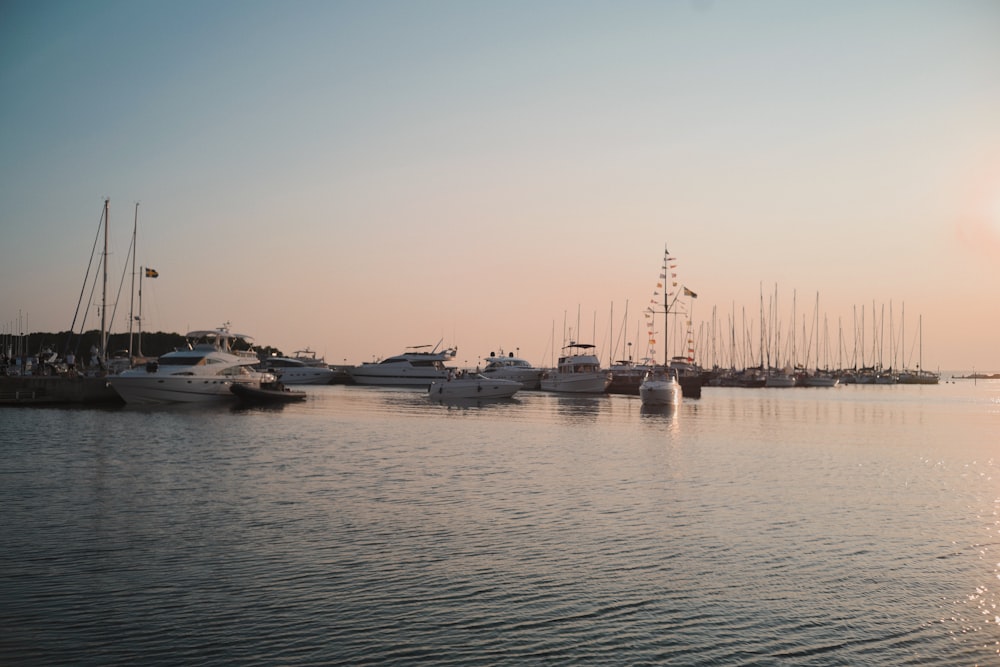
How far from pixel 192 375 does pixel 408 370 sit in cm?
6530

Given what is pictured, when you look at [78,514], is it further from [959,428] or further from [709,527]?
[959,428]

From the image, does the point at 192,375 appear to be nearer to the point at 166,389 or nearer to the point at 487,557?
the point at 166,389

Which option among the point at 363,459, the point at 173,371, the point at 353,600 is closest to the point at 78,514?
the point at 353,600

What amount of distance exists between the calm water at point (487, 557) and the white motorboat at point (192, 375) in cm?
2961

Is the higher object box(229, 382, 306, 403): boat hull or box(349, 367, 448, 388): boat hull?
box(349, 367, 448, 388): boat hull

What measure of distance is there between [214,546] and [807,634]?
1139cm

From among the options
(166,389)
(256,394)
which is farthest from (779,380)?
(166,389)

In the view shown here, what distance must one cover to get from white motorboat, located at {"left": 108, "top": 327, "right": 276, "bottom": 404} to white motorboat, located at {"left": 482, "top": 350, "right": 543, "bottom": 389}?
52.4 metres

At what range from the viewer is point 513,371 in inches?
4756

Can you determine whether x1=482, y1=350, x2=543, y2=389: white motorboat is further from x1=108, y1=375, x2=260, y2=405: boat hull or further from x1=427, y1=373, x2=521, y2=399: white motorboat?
x1=108, y1=375, x2=260, y2=405: boat hull

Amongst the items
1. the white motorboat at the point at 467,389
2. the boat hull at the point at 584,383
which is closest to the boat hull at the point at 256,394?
the white motorboat at the point at 467,389

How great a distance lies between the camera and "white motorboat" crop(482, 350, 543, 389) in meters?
120

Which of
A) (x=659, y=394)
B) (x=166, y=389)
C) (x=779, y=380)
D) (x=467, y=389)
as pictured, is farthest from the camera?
(x=779, y=380)

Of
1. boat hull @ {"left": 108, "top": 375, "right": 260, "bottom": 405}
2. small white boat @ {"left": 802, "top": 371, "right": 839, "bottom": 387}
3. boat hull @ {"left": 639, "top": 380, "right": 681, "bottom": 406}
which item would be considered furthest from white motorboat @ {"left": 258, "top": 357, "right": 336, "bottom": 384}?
small white boat @ {"left": 802, "top": 371, "right": 839, "bottom": 387}
